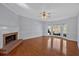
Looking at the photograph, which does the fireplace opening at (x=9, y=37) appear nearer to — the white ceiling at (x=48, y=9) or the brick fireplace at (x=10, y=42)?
the brick fireplace at (x=10, y=42)

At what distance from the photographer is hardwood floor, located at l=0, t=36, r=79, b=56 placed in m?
1.53

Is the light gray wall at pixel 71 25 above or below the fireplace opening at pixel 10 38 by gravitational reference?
above

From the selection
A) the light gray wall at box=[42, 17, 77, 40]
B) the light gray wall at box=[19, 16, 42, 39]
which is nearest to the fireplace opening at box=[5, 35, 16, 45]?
the light gray wall at box=[19, 16, 42, 39]

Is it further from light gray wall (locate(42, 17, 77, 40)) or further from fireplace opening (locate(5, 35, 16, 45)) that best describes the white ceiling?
fireplace opening (locate(5, 35, 16, 45))

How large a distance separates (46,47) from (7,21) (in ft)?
2.48

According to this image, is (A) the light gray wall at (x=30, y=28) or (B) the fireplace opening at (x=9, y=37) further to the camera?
(A) the light gray wall at (x=30, y=28)

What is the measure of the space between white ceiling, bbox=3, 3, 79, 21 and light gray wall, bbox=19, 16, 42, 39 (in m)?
0.08

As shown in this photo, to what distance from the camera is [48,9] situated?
159cm

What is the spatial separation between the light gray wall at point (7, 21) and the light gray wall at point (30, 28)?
0.10 m

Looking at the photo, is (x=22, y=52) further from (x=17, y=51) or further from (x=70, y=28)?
(x=70, y=28)

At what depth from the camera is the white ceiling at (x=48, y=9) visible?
1510 millimetres

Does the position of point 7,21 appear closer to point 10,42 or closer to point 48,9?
point 10,42

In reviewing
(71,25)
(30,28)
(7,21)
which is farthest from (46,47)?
(7,21)

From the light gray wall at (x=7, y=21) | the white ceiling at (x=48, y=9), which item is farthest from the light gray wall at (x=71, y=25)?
the light gray wall at (x=7, y=21)
